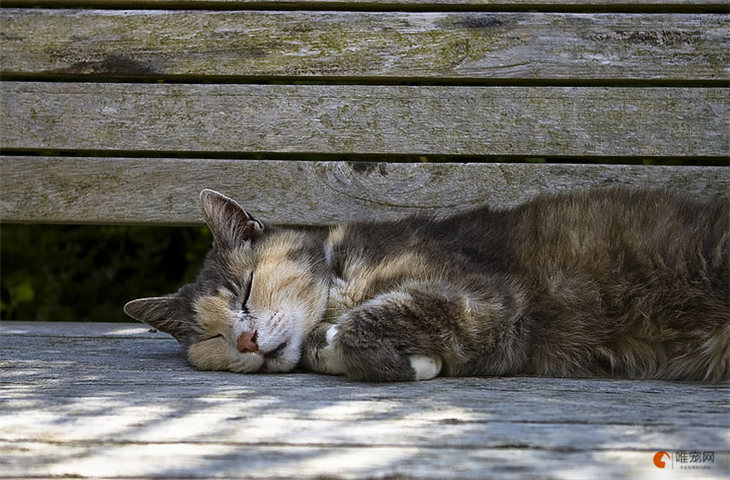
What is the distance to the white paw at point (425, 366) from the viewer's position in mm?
2189

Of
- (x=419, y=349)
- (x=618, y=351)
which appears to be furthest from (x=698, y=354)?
(x=419, y=349)

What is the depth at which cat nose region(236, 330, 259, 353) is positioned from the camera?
2.40 meters

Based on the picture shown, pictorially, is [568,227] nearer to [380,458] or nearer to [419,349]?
[419,349]

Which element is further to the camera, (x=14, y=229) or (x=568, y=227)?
(x=14, y=229)

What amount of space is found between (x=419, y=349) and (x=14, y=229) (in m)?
3.25

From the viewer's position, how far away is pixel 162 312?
2758 mm

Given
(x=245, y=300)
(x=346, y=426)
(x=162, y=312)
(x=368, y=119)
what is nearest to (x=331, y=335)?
(x=245, y=300)

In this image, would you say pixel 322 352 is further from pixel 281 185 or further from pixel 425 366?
pixel 281 185

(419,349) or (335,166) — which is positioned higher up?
(335,166)

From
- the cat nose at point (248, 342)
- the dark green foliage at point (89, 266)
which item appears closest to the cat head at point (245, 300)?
the cat nose at point (248, 342)

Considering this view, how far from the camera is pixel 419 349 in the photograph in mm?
2205

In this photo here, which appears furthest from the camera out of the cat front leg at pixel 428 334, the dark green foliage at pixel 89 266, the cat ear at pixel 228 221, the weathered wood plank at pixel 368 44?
the dark green foliage at pixel 89 266

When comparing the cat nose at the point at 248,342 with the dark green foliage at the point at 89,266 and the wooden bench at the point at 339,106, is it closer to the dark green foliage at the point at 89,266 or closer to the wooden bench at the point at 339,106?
the wooden bench at the point at 339,106

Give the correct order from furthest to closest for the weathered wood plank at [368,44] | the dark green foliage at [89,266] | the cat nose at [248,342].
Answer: the dark green foliage at [89,266] → the weathered wood plank at [368,44] → the cat nose at [248,342]
